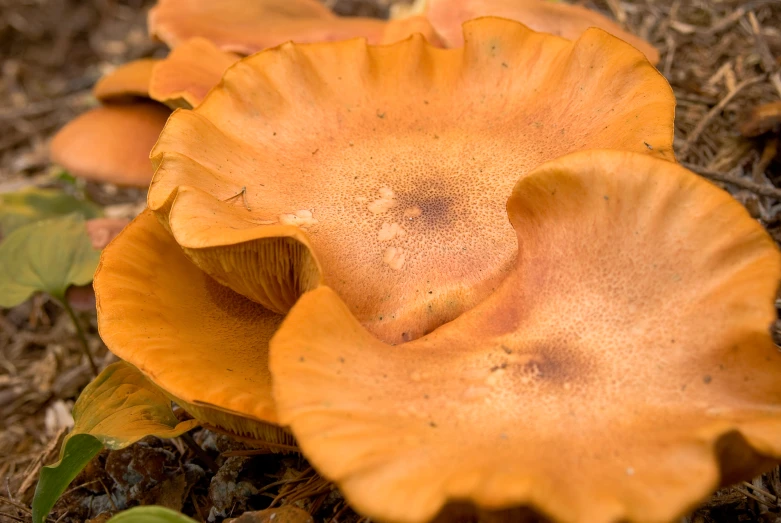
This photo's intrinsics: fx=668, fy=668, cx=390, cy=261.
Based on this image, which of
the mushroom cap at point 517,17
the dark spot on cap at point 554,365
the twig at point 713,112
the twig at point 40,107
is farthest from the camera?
the twig at point 40,107

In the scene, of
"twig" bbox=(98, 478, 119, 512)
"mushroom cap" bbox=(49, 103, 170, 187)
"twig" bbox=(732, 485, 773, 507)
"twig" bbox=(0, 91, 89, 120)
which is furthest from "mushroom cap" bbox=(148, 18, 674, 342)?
"twig" bbox=(0, 91, 89, 120)

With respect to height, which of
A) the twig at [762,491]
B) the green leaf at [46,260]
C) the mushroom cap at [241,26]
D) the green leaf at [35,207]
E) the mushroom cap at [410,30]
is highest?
the mushroom cap at [410,30]

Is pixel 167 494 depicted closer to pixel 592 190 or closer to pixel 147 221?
pixel 147 221

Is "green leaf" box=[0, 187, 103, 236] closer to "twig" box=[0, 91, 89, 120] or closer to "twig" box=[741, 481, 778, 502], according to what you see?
"twig" box=[0, 91, 89, 120]

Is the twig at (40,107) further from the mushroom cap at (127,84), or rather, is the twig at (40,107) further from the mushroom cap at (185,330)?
the mushroom cap at (185,330)

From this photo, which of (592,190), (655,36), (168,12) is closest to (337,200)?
(592,190)

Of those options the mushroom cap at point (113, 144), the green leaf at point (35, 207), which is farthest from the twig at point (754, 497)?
the green leaf at point (35, 207)
